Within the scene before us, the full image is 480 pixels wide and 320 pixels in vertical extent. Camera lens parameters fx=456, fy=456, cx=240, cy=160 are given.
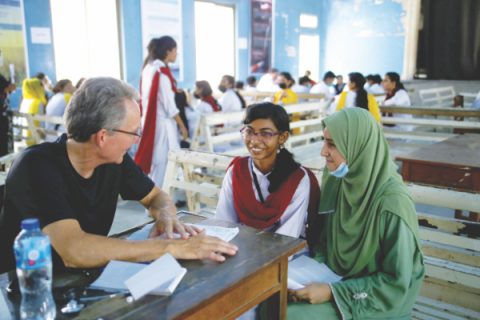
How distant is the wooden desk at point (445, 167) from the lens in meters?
2.88

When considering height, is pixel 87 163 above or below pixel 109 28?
below

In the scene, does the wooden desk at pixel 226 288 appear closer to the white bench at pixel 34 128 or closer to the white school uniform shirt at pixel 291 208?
the white school uniform shirt at pixel 291 208

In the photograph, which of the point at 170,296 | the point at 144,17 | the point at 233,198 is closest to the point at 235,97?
the point at 144,17

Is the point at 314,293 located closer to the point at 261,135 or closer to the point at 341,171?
the point at 341,171

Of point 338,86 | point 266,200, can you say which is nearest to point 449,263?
point 266,200

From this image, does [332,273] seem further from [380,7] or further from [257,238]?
[380,7]

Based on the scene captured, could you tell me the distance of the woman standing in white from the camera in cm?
416

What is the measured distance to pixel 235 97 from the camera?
6.24 meters

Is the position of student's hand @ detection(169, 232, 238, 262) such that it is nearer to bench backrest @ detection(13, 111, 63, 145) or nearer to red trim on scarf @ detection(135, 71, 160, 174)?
red trim on scarf @ detection(135, 71, 160, 174)

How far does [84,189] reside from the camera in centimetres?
165

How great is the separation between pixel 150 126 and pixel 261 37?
7.30 metres

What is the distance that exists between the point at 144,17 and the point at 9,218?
7.21 m

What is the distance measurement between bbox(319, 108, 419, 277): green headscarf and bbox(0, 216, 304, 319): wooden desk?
29cm

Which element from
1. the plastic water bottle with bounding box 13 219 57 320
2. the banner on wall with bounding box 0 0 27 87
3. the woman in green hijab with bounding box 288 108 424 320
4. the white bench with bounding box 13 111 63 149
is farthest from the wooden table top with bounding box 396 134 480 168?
the banner on wall with bounding box 0 0 27 87
